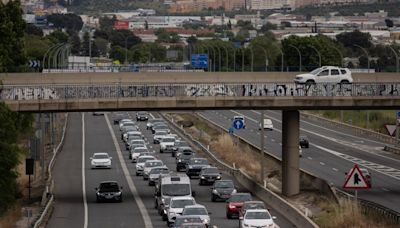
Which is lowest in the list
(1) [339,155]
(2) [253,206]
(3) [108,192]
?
(1) [339,155]

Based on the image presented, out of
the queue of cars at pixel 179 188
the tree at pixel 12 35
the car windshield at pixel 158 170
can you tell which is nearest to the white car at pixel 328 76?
the queue of cars at pixel 179 188

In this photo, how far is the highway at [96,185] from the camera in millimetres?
55750

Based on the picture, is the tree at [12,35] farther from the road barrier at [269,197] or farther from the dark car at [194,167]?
the road barrier at [269,197]

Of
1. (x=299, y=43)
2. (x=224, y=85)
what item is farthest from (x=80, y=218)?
(x=299, y=43)

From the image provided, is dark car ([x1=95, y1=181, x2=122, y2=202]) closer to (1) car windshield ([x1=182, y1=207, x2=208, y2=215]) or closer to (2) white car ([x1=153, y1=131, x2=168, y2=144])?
(1) car windshield ([x1=182, y1=207, x2=208, y2=215])

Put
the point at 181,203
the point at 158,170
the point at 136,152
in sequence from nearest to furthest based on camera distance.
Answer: the point at 181,203, the point at 158,170, the point at 136,152

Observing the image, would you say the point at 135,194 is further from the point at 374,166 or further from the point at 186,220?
the point at 374,166

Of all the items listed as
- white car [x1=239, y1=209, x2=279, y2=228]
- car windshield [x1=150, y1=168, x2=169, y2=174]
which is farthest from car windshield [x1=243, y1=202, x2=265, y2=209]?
car windshield [x1=150, y1=168, x2=169, y2=174]

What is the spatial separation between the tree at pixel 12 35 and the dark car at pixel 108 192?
1864 centimetres

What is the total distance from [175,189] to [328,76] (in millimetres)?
20248

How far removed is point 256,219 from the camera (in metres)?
48.1

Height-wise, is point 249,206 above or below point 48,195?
A: above

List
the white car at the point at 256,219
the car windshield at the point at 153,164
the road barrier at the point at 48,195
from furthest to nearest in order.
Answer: the car windshield at the point at 153,164, the road barrier at the point at 48,195, the white car at the point at 256,219

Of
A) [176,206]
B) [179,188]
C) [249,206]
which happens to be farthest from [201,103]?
[249,206]
